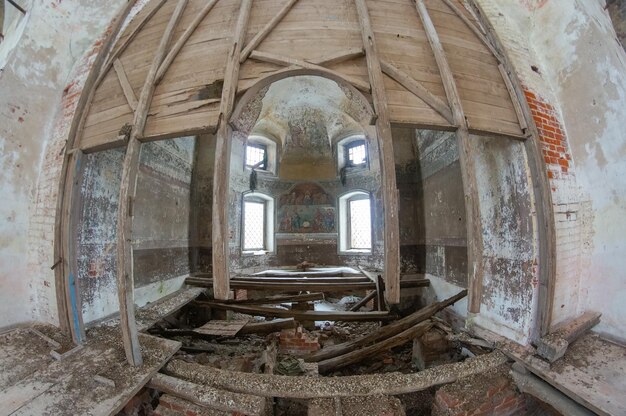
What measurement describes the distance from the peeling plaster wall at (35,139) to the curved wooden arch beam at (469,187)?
4.56 m

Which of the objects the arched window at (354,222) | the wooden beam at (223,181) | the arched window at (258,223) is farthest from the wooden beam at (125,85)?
the arched window at (354,222)

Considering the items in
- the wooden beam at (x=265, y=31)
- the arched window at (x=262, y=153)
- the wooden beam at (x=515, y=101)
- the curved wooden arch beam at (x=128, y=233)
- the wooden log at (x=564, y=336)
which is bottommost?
the wooden log at (x=564, y=336)

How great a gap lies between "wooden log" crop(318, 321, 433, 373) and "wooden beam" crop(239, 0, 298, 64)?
12.1 feet

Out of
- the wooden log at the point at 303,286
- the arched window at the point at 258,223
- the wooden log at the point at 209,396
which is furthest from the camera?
the arched window at the point at 258,223

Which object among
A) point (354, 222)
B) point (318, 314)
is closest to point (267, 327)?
point (318, 314)

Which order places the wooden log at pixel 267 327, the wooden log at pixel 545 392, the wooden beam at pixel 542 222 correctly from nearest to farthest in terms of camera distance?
the wooden log at pixel 545 392 < the wooden beam at pixel 542 222 < the wooden log at pixel 267 327

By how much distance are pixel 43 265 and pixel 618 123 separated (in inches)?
275

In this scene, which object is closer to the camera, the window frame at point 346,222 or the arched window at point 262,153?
the window frame at point 346,222

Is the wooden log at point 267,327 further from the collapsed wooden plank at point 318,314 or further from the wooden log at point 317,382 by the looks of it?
the wooden log at point 317,382

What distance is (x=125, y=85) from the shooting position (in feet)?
9.43

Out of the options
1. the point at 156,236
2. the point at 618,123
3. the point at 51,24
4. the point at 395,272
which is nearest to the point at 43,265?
the point at 156,236

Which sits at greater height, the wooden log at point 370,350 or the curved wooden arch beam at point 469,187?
the curved wooden arch beam at point 469,187

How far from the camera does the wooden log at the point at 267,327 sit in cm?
392

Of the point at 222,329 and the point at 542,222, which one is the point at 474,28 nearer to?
the point at 542,222
